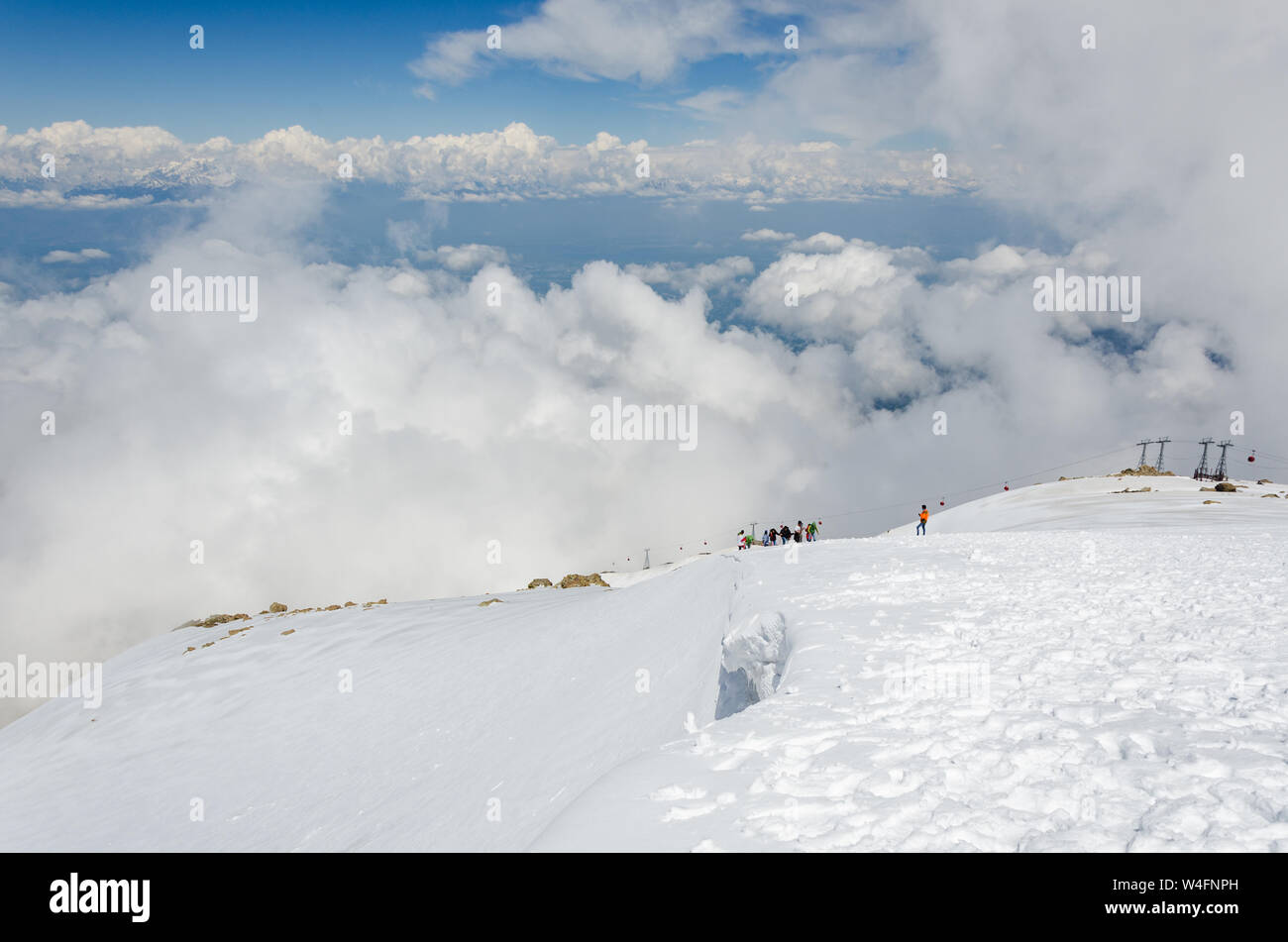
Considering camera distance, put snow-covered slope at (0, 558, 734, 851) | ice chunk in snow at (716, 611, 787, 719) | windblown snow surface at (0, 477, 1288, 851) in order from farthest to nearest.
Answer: snow-covered slope at (0, 558, 734, 851), ice chunk in snow at (716, 611, 787, 719), windblown snow surface at (0, 477, 1288, 851)

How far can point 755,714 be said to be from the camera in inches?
413

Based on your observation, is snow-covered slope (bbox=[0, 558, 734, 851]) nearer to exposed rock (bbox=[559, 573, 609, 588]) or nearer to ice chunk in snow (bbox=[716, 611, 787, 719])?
ice chunk in snow (bbox=[716, 611, 787, 719])

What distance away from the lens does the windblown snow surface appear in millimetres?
7516

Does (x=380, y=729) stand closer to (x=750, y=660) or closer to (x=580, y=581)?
(x=750, y=660)

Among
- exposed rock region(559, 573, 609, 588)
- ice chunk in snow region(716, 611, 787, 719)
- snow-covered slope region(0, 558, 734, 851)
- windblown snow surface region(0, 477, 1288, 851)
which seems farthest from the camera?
exposed rock region(559, 573, 609, 588)

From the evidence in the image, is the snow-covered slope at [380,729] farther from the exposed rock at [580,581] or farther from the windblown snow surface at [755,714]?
the exposed rock at [580,581]

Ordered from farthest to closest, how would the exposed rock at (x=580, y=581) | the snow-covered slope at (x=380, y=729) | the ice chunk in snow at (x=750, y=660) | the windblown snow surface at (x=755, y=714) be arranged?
1. the exposed rock at (x=580, y=581)
2. the snow-covered slope at (x=380, y=729)
3. the ice chunk in snow at (x=750, y=660)
4. the windblown snow surface at (x=755, y=714)

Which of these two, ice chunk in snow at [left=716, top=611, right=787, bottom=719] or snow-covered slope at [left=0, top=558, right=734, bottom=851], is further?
snow-covered slope at [left=0, top=558, right=734, bottom=851]

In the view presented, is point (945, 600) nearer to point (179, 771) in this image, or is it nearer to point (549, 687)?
point (549, 687)

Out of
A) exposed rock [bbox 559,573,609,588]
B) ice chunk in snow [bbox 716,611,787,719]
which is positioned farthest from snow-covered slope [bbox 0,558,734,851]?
exposed rock [bbox 559,573,609,588]

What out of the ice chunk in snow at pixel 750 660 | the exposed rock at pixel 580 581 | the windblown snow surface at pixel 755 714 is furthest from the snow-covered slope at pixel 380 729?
the exposed rock at pixel 580 581

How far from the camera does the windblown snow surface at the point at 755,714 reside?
7.52 m
